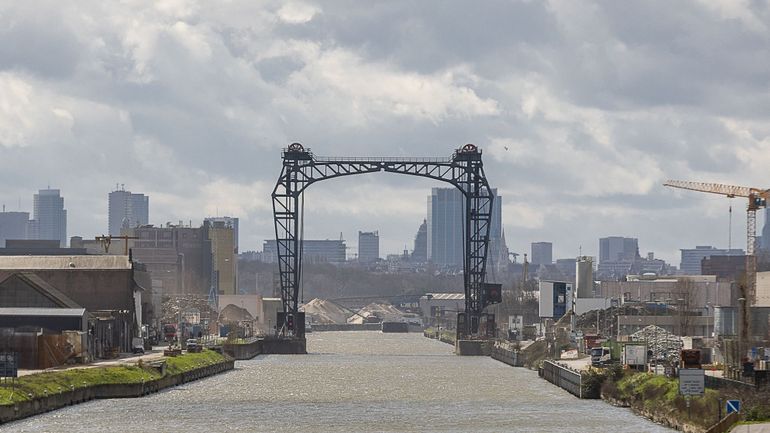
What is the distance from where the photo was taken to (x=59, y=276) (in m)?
137

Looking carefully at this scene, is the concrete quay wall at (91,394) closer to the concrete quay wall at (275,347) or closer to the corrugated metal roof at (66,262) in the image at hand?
the corrugated metal roof at (66,262)

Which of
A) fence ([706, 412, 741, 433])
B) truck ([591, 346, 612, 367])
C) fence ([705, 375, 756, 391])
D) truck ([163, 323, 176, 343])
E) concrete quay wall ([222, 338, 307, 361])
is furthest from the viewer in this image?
concrete quay wall ([222, 338, 307, 361])

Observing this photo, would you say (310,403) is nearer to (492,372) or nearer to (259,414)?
(259,414)

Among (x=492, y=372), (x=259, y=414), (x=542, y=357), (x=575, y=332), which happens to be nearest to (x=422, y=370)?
(x=492, y=372)

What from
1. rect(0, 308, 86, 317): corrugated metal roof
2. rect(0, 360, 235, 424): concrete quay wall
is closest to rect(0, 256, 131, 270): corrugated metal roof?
rect(0, 360, 235, 424): concrete quay wall

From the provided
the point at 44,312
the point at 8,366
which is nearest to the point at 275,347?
the point at 44,312

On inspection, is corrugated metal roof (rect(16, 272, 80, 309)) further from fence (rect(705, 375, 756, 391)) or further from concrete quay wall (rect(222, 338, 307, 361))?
fence (rect(705, 375, 756, 391))

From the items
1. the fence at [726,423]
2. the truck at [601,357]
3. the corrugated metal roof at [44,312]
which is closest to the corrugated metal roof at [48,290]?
the corrugated metal roof at [44,312]

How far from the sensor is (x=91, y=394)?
91.7 metres

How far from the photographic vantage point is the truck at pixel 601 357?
113 metres

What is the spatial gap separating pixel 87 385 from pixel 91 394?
1.88 ft

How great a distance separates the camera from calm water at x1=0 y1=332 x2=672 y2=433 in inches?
3002

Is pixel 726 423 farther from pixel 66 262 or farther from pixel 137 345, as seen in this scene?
pixel 66 262

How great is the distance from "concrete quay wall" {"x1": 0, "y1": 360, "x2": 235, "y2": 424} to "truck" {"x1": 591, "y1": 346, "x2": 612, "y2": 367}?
2674cm
